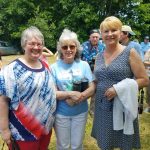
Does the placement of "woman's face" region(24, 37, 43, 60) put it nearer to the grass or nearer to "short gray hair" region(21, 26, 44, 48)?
"short gray hair" region(21, 26, 44, 48)

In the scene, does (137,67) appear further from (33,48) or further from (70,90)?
(33,48)

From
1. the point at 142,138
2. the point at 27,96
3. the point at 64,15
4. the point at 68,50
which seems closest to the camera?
the point at 27,96

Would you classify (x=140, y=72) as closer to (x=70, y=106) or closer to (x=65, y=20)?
(x=70, y=106)

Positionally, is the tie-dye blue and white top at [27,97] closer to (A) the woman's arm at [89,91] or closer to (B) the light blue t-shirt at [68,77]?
(B) the light blue t-shirt at [68,77]

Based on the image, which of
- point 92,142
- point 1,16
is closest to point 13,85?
point 92,142

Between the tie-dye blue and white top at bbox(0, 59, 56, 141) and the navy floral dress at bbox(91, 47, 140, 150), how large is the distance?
1.72 ft

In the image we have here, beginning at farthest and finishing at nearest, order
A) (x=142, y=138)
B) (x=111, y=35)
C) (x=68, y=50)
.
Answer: (x=142, y=138) < (x=68, y=50) < (x=111, y=35)

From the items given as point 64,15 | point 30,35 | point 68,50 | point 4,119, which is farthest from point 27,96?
point 64,15

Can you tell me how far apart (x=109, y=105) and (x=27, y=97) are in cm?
88

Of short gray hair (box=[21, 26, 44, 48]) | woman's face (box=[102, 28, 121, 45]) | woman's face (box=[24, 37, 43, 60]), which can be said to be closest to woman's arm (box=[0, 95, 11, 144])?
woman's face (box=[24, 37, 43, 60])

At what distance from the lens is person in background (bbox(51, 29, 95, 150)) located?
3.60 meters

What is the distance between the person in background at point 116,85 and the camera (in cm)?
344

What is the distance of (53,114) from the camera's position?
3572 millimetres

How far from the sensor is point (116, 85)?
11.3ft
